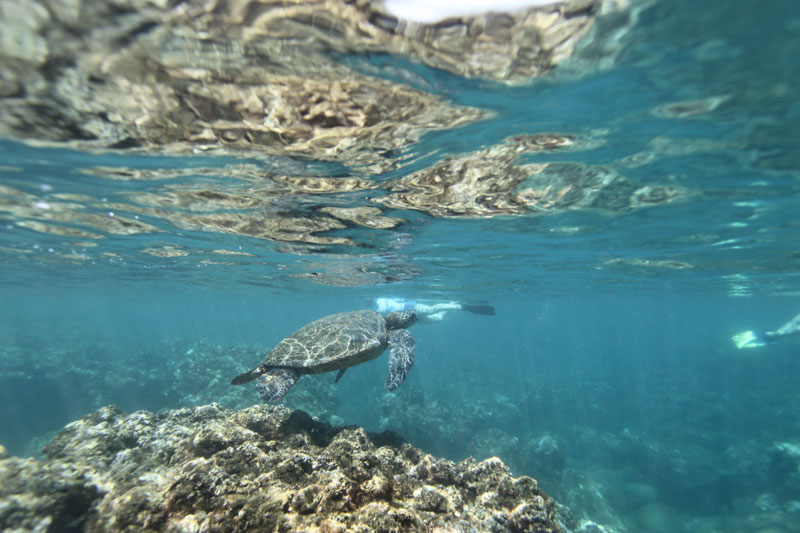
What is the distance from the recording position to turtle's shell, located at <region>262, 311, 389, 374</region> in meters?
9.27

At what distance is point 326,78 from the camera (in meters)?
5.64

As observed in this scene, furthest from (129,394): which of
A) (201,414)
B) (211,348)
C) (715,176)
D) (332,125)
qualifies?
(715,176)

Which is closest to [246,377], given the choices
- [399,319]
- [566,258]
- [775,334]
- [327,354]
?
[327,354]

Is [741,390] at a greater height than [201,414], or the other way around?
[201,414]

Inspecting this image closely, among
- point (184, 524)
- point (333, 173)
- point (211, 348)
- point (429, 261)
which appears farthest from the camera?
point (211, 348)

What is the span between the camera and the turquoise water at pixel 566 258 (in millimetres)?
5867

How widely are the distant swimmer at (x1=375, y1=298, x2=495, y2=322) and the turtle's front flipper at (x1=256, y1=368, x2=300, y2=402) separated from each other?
1136 cm

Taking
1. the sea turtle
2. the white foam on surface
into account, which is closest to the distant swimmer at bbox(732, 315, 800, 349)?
the sea turtle

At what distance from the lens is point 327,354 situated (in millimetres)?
9383

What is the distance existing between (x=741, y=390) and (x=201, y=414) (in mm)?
46769

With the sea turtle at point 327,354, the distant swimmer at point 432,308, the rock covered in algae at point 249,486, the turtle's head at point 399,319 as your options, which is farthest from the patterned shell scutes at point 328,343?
the distant swimmer at point 432,308

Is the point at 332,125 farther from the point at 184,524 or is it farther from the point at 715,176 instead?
the point at 715,176

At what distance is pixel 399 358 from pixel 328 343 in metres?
2.12

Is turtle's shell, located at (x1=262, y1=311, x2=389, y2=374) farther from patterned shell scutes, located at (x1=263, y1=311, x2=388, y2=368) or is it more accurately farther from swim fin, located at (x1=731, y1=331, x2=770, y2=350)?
swim fin, located at (x1=731, y1=331, x2=770, y2=350)
